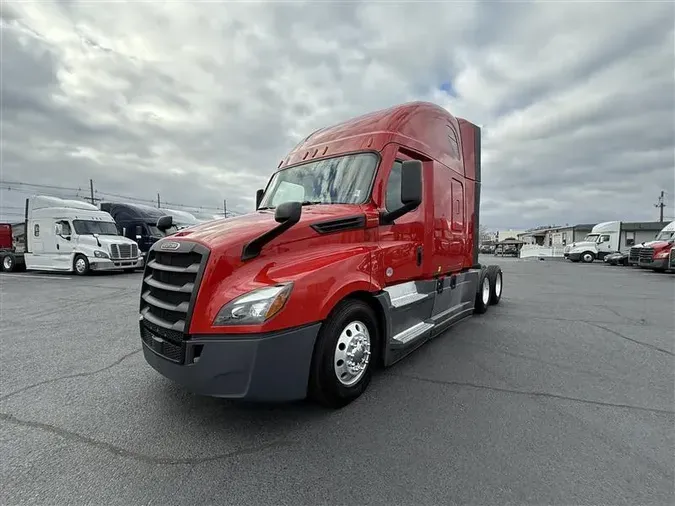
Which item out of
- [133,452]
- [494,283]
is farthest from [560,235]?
[133,452]

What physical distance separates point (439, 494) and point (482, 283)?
Result: 538 cm

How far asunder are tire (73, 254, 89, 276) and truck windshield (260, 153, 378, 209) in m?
14.2

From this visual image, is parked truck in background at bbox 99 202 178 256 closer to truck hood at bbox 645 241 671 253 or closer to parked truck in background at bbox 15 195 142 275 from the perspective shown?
parked truck in background at bbox 15 195 142 275

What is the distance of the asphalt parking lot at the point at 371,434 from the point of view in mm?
2109

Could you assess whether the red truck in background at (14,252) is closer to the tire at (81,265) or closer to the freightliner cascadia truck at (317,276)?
the tire at (81,265)

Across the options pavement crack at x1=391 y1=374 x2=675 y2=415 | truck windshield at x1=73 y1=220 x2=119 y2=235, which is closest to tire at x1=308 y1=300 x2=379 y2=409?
pavement crack at x1=391 y1=374 x2=675 y2=415

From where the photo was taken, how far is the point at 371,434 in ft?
8.79

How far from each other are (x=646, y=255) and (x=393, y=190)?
24.3 metres

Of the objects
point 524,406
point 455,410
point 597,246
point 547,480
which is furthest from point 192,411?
point 597,246

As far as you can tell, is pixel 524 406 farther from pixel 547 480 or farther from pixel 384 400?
pixel 384 400

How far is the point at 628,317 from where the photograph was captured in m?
6.89

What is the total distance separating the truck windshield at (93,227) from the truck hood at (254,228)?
15.3m

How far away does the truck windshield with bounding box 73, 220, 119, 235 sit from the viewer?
49.2 ft

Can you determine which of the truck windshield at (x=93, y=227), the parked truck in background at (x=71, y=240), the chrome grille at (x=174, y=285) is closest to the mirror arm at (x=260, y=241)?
the chrome grille at (x=174, y=285)
